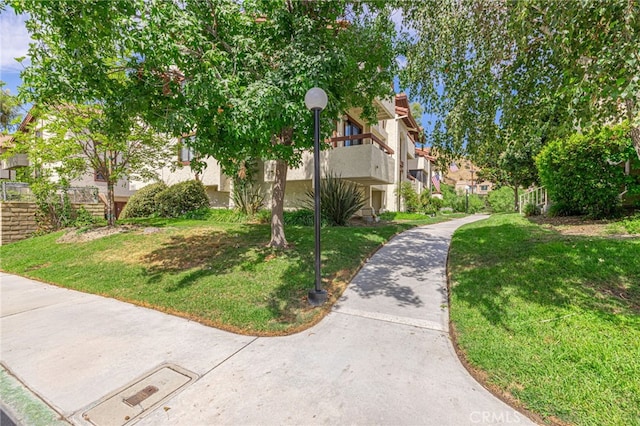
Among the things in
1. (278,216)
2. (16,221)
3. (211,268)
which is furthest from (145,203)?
(211,268)

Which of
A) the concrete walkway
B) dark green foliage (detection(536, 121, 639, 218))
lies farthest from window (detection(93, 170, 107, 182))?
dark green foliage (detection(536, 121, 639, 218))

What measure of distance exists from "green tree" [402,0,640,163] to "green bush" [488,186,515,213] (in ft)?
94.1

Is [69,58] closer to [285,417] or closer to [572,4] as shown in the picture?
[285,417]

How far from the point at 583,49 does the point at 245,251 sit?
6.99 m

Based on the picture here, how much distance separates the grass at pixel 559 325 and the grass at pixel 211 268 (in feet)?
7.17

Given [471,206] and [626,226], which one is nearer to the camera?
[626,226]

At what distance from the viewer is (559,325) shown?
3.30 m

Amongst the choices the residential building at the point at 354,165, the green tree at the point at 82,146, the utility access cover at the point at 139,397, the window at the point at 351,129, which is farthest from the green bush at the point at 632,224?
the green tree at the point at 82,146

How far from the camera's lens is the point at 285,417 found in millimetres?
2252

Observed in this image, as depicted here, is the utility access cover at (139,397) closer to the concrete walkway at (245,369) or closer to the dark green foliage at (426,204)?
the concrete walkway at (245,369)

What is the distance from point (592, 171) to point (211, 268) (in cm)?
1031

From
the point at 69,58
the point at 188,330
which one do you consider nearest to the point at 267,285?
the point at 188,330

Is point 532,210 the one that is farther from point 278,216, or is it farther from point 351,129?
point 278,216

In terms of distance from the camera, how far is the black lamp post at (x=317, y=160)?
4.23 m
